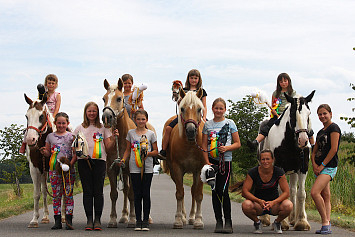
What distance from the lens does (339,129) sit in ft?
29.3

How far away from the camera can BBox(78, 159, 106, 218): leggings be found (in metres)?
9.18

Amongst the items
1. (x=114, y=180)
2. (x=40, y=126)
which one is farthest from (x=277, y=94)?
(x=40, y=126)

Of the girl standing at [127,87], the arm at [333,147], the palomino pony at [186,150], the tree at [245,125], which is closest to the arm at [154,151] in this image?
the palomino pony at [186,150]

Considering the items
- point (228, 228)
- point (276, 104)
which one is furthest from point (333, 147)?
point (228, 228)

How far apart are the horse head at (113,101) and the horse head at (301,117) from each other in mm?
3062

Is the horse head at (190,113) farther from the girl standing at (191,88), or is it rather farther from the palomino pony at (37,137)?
the palomino pony at (37,137)

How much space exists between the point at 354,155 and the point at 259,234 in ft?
29.4

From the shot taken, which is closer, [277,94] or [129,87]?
[277,94]

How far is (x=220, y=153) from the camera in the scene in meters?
8.86

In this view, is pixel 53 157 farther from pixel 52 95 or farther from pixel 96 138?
pixel 52 95

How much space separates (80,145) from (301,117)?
3.74m

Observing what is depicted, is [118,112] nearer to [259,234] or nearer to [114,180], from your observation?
[114,180]

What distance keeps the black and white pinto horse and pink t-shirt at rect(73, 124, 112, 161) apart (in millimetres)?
3064

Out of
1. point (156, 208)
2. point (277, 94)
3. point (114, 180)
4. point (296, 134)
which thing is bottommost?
point (156, 208)
